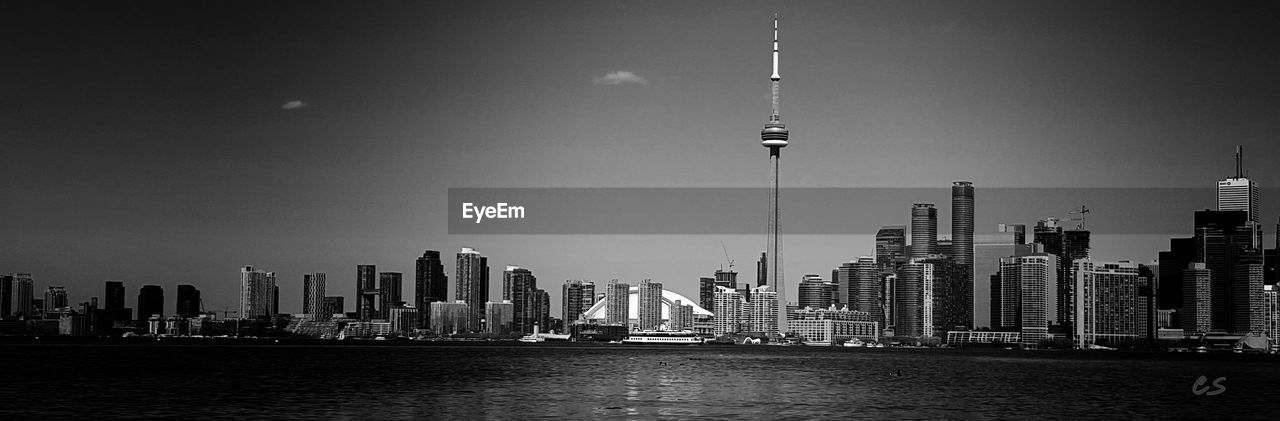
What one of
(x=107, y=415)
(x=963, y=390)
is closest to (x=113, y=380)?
(x=107, y=415)

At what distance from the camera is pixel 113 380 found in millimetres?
148375

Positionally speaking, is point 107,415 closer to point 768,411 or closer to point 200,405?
point 200,405

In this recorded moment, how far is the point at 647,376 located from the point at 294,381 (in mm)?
47257

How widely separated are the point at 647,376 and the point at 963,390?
45588 mm

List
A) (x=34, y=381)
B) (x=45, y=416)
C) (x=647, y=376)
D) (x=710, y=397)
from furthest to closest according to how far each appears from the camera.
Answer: (x=647, y=376)
(x=34, y=381)
(x=710, y=397)
(x=45, y=416)

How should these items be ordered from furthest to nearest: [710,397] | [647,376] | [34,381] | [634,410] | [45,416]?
[647,376] < [34,381] < [710,397] < [634,410] < [45,416]

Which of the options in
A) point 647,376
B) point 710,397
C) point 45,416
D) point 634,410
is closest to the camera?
point 45,416

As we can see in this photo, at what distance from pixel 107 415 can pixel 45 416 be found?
4.02 metres

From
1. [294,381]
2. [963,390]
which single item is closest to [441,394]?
[294,381]

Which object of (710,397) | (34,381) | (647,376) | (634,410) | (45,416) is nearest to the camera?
(45,416)

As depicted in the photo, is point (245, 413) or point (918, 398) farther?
point (918, 398)

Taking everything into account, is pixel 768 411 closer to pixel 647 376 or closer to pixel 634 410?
pixel 634 410

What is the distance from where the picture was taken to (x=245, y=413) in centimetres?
9544

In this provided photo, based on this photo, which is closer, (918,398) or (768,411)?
(768,411)
